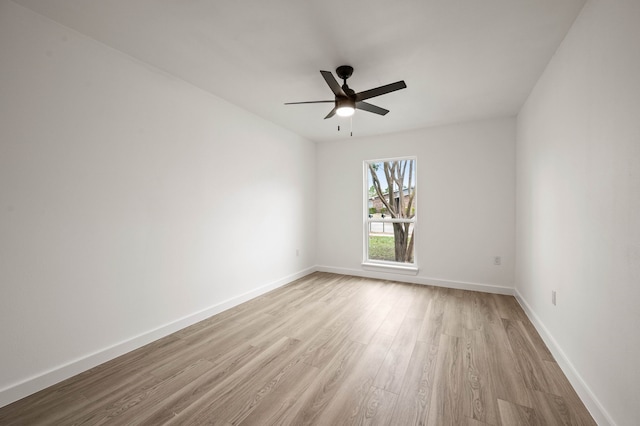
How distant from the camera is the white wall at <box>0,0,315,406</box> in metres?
1.83

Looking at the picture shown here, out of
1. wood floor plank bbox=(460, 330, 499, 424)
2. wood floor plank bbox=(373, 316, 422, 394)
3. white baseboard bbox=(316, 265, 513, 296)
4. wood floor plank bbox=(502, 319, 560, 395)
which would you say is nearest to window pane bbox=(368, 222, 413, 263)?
white baseboard bbox=(316, 265, 513, 296)

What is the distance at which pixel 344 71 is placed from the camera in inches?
102

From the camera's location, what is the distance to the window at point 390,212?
15.7ft

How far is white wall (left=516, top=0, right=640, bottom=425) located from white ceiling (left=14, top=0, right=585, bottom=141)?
0.35 meters

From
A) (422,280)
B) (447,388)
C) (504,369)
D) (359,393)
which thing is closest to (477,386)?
(447,388)

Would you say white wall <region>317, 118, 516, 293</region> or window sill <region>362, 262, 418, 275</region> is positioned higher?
white wall <region>317, 118, 516, 293</region>

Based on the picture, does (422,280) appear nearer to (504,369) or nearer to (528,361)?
(528,361)

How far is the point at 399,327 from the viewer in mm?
2914

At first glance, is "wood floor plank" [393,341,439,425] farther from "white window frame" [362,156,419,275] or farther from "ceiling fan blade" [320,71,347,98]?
"ceiling fan blade" [320,71,347,98]

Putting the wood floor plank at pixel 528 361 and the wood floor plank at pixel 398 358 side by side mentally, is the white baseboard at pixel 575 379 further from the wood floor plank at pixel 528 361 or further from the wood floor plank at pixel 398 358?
the wood floor plank at pixel 398 358

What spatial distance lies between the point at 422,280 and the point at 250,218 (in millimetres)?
2953

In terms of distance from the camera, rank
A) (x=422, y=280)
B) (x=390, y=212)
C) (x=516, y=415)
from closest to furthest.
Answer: (x=516, y=415) < (x=422, y=280) < (x=390, y=212)

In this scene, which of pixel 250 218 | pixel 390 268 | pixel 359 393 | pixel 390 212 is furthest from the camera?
pixel 390 212

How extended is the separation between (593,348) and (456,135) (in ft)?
11.0
